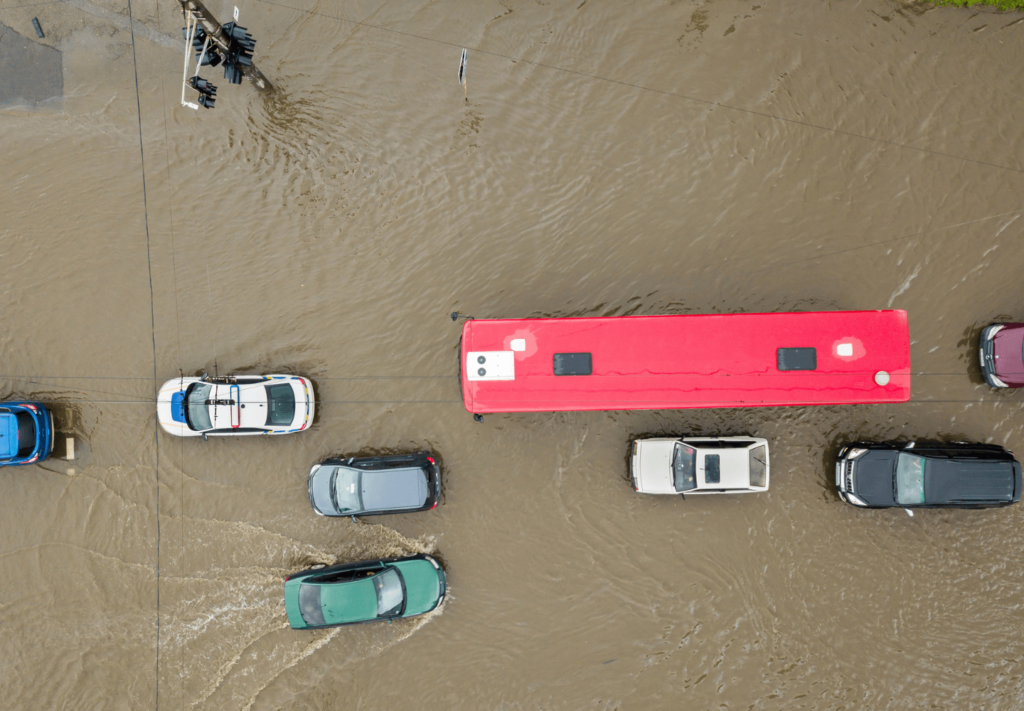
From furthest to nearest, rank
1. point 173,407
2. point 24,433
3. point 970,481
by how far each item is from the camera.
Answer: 1. point 173,407
2. point 24,433
3. point 970,481

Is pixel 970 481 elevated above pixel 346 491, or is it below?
below

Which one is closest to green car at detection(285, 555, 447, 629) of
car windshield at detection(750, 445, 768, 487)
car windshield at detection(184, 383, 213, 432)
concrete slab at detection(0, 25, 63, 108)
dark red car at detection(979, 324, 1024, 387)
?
car windshield at detection(184, 383, 213, 432)

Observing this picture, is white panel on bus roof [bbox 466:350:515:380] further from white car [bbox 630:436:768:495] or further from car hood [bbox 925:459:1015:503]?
car hood [bbox 925:459:1015:503]

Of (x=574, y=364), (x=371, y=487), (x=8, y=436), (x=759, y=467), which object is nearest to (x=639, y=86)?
(x=574, y=364)

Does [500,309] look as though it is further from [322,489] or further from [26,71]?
[26,71]

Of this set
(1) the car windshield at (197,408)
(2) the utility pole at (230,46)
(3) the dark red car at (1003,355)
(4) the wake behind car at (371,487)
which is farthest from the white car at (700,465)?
(2) the utility pole at (230,46)

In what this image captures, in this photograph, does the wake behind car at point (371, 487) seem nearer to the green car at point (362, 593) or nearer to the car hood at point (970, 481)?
the green car at point (362, 593)

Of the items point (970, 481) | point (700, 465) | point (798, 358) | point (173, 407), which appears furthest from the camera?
point (173, 407)

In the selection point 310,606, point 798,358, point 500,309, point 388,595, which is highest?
point 500,309
